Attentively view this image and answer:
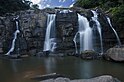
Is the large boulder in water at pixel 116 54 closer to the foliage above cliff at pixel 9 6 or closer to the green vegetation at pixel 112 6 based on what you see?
the green vegetation at pixel 112 6

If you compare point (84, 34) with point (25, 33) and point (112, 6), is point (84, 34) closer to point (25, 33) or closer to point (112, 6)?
point (25, 33)

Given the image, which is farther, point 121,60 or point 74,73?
point 121,60

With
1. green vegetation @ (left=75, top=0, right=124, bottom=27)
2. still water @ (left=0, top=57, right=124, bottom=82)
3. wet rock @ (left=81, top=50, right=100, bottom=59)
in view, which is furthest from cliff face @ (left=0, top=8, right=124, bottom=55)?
still water @ (left=0, top=57, right=124, bottom=82)

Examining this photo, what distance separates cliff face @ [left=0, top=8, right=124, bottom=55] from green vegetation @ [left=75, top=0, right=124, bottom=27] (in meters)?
1.54

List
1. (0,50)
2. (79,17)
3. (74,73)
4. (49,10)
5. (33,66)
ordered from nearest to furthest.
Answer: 1. (74,73)
2. (33,66)
3. (0,50)
4. (79,17)
5. (49,10)

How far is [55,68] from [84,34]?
14626 millimetres

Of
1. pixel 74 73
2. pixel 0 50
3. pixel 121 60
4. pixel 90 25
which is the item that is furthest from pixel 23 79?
pixel 90 25

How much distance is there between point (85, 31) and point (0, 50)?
13.3 meters

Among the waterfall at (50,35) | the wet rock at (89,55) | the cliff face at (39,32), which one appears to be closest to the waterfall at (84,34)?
the cliff face at (39,32)

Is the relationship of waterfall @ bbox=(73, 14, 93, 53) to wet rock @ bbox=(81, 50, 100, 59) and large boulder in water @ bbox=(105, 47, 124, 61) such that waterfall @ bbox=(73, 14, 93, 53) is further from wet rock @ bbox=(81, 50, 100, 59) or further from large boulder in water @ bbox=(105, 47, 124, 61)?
large boulder in water @ bbox=(105, 47, 124, 61)

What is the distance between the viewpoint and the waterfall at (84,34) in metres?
44.0

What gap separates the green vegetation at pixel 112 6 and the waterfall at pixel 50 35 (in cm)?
975

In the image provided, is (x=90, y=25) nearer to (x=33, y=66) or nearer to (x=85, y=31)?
(x=85, y=31)

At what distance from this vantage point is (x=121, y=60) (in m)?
34.7
